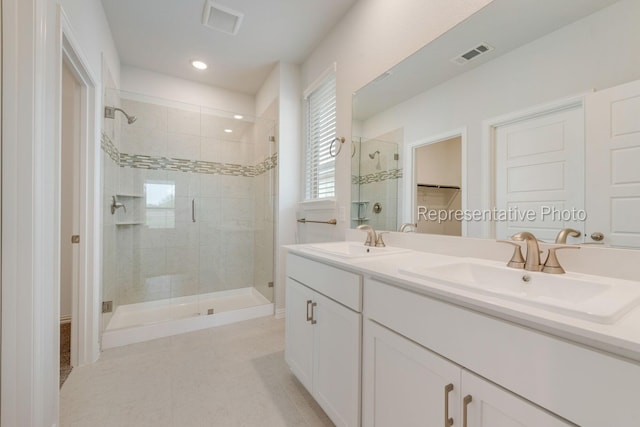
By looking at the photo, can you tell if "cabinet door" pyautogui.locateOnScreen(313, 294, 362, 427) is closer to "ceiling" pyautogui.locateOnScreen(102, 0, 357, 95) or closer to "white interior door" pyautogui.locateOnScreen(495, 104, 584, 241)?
"white interior door" pyautogui.locateOnScreen(495, 104, 584, 241)

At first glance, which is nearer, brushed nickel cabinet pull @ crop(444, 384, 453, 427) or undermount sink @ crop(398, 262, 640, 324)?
undermount sink @ crop(398, 262, 640, 324)

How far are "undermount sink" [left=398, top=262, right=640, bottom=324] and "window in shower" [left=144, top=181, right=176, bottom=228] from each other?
274 cm

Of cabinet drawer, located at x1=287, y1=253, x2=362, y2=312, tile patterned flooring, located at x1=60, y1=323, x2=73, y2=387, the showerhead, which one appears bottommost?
tile patterned flooring, located at x1=60, y1=323, x2=73, y2=387

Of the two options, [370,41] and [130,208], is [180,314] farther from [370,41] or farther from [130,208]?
[370,41]

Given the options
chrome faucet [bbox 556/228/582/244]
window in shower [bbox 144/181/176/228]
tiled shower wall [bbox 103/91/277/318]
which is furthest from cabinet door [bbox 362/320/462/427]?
window in shower [bbox 144/181/176/228]

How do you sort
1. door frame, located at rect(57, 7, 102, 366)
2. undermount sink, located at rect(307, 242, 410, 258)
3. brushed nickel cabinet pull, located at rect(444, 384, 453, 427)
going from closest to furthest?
brushed nickel cabinet pull, located at rect(444, 384, 453, 427), undermount sink, located at rect(307, 242, 410, 258), door frame, located at rect(57, 7, 102, 366)

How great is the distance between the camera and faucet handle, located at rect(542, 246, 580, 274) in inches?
35.4

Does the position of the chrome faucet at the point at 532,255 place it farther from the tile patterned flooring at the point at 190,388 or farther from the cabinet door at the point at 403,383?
the tile patterned flooring at the point at 190,388

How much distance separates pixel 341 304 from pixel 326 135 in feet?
5.51

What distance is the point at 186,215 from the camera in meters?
2.99

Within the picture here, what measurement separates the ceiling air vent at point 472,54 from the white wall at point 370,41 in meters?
0.17

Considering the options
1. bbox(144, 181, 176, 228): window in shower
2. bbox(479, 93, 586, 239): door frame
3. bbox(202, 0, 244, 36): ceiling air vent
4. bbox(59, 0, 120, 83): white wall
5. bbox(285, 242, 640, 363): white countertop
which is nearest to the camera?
bbox(285, 242, 640, 363): white countertop

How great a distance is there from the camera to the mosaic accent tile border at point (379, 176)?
5.50 feet

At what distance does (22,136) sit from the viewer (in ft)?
3.41
